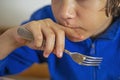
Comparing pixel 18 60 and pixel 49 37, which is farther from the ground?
pixel 49 37

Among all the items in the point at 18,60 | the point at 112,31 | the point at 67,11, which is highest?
the point at 67,11

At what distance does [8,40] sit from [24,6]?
0.46 m

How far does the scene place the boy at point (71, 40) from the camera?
1.75 ft

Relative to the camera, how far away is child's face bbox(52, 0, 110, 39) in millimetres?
533

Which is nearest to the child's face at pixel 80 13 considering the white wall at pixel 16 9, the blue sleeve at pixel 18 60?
the blue sleeve at pixel 18 60

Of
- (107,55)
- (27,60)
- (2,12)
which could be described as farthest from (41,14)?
(2,12)

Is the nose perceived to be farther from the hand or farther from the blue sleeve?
the blue sleeve

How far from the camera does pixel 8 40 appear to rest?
69 cm

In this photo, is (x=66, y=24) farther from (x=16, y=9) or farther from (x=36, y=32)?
(x=16, y=9)

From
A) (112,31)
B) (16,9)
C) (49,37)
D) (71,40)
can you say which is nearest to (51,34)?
(49,37)

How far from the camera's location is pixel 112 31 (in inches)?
27.1

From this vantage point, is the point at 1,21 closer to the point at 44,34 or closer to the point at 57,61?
the point at 57,61

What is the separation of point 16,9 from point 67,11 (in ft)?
2.21

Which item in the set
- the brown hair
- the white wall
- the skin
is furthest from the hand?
the white wall
